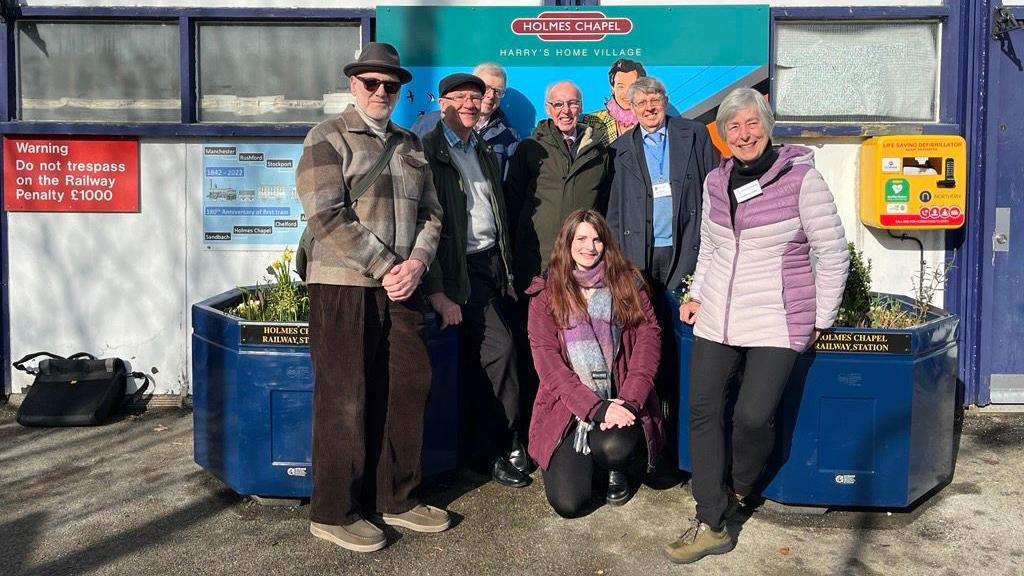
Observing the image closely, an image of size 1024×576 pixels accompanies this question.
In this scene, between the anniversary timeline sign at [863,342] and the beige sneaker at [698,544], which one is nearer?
the beige sneaker at [698,544]

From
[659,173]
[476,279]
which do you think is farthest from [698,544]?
[659,173]

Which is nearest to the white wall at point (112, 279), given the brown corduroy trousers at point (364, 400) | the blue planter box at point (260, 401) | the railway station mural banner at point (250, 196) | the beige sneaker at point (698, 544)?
the railway station mural banner at point (250, 196)

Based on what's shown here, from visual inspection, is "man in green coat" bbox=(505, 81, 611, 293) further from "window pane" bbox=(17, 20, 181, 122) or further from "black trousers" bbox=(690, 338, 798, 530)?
"window pane" bbox=(17, 20, 181, 122)

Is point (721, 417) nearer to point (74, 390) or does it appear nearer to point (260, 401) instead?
point (260, 401)

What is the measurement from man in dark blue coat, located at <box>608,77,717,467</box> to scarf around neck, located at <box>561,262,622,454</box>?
479mm

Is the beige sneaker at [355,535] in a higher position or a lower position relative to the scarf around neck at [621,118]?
lower

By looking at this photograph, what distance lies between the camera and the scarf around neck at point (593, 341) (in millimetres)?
4102

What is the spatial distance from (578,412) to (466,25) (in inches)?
113

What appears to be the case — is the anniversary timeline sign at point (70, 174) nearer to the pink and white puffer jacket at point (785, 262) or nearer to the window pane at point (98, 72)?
the window pane at point (98, 72)

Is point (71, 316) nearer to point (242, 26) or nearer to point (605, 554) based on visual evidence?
point (242, 26)

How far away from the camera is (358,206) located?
369 centimetres

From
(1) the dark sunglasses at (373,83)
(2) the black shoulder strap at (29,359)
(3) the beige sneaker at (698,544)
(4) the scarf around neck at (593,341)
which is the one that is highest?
(1) the dark sunglasses at (373,83)

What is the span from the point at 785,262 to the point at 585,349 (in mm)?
958

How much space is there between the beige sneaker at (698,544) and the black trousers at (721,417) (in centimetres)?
4
